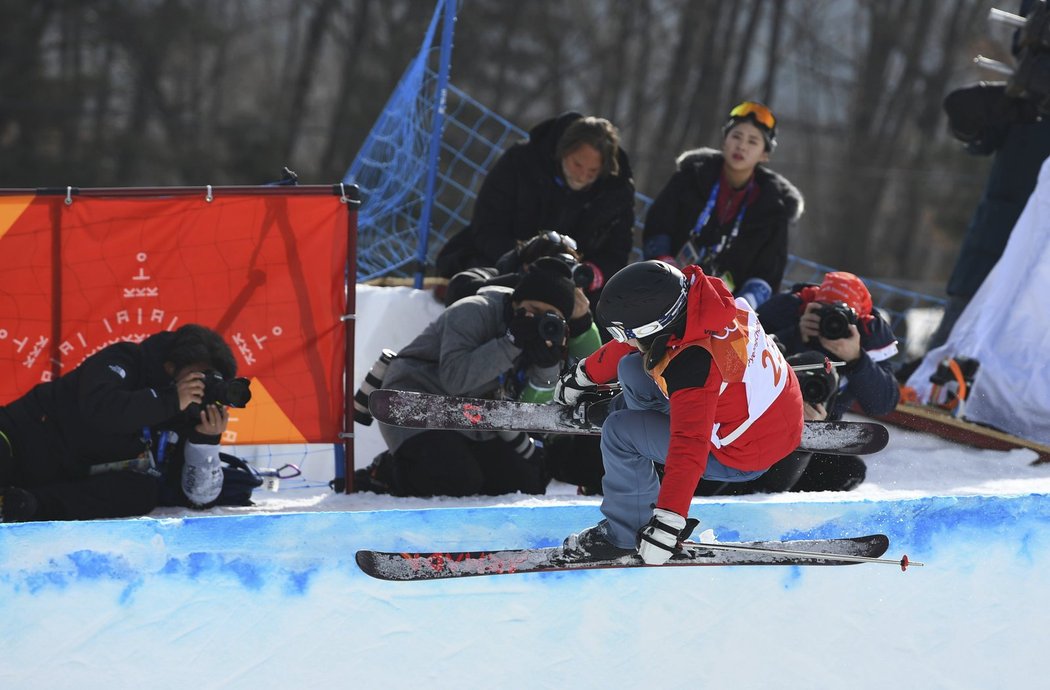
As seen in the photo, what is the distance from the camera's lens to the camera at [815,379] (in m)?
4.02

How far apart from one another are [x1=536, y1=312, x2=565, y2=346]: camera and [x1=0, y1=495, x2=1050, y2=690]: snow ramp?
0.63 meters

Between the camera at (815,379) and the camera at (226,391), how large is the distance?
1866 millimetres

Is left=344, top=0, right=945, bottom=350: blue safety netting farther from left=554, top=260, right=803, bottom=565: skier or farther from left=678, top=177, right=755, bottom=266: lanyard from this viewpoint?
left=554, top=260, right=803, bottom=565: skier

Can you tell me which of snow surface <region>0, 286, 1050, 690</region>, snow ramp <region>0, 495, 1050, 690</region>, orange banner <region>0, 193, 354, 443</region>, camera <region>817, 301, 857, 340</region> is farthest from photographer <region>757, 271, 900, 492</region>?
orange banner <region>0, 193, 354, 443</region>

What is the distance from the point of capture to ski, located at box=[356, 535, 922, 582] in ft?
10.1

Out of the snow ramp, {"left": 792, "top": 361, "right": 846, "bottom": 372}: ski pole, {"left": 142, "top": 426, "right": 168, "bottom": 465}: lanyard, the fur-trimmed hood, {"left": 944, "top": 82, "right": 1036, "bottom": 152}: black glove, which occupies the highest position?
{"left": 944, "top": 82, "right": 1036, "bottom": 152}: black glove

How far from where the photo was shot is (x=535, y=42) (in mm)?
16906

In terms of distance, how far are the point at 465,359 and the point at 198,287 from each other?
0.93 meters

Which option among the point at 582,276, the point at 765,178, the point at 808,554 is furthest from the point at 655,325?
the point at 765,178

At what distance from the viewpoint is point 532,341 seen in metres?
3.79

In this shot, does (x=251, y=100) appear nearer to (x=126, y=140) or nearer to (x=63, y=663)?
(x=126, y=140)

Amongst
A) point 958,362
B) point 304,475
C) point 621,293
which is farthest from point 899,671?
point 304,475

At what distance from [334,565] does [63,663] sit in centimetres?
69

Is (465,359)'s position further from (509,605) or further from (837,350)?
(837,350)
